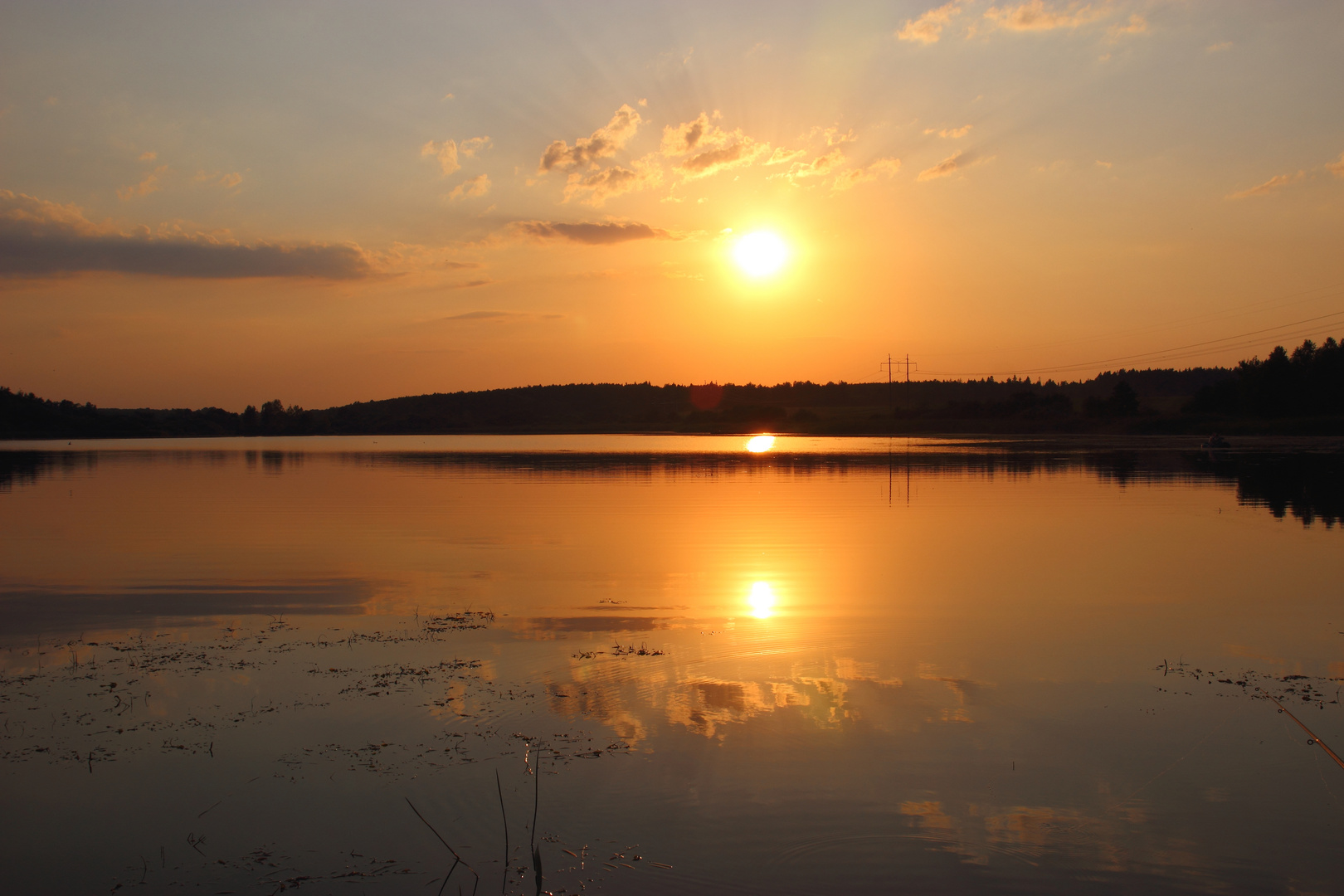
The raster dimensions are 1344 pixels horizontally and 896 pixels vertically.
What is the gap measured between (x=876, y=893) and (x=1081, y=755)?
304cm

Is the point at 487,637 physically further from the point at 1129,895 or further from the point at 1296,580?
the point at 1296,580

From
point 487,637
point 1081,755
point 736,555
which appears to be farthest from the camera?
point 736,555

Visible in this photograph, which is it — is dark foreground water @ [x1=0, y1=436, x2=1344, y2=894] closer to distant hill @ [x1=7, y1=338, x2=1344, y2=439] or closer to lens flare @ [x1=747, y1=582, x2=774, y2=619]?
lens flare @ [x1=747, y1=582, x2=774, y2=619]

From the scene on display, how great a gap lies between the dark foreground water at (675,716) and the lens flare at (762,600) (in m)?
0.09

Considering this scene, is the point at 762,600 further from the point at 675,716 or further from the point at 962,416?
the point at 962,416

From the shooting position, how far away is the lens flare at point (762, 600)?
43.1 ft

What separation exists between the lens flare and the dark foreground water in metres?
0.09

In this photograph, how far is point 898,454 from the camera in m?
68.1

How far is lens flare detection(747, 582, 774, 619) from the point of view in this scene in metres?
13.1

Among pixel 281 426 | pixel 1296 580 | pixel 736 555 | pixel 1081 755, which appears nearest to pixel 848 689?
pixel 1081 755

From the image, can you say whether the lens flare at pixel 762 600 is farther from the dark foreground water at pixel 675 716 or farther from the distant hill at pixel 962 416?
the distant hill at pixel 962 416

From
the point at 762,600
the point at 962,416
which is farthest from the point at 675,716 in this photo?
the point at 962,416

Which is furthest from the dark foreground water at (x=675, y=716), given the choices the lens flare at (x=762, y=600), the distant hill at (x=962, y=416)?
the distant hill at (x=962, y=416)

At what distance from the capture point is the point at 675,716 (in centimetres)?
841
